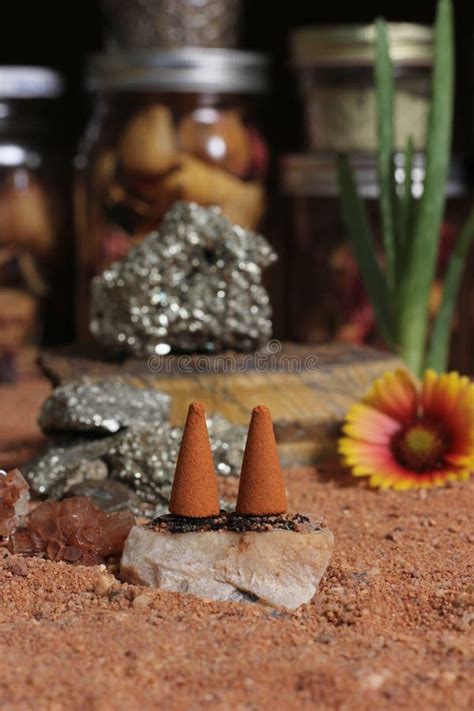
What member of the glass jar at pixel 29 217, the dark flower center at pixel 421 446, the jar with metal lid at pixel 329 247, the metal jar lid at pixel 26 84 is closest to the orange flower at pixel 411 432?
the dark flower center at pixel 421 446

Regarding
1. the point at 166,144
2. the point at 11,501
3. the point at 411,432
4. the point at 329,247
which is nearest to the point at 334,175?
the point at 329,247

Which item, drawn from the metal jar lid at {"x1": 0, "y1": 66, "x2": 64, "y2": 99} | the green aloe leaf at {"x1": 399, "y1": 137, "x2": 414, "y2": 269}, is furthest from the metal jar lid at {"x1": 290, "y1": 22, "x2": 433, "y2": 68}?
the metal jar lid at {"x1": 0, "y1": 66, "x2": 64, "y2": 99}

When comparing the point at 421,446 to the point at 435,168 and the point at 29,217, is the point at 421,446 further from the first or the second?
the point at 29,217

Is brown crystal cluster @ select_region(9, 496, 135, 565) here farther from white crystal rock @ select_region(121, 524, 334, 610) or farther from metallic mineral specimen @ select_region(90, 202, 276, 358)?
metallic mineral specimen @ select_region(90, 202, 276, 358)

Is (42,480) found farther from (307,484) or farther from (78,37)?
(78,37)

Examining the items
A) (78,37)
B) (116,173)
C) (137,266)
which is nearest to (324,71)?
(116,173)

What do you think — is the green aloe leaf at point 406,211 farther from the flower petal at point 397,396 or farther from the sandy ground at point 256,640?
the sandy ground at point 256,640
